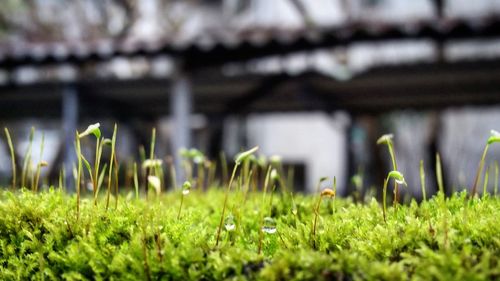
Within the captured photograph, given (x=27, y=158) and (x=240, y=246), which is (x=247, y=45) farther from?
(x=240, y=246)

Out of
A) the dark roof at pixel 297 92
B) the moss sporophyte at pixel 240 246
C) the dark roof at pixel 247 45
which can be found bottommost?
the moss sporophyte at pixel 240 246

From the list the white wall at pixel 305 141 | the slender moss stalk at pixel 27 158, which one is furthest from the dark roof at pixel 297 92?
the slender moss stalk at pixel 27 158

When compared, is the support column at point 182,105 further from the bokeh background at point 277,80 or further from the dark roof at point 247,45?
the dark roof at point 247,45

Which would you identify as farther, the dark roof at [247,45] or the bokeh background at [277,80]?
the bokeh background at [277,80]

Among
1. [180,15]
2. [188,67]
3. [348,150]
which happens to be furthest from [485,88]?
[180,15]

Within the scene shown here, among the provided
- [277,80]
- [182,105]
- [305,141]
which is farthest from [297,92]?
[305,141]

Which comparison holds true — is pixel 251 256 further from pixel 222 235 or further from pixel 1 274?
pixel 1 274

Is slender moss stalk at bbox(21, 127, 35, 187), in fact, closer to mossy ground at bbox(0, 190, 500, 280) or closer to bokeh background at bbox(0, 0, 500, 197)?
mossy ground at bbox(0, 190, 500, 280)
